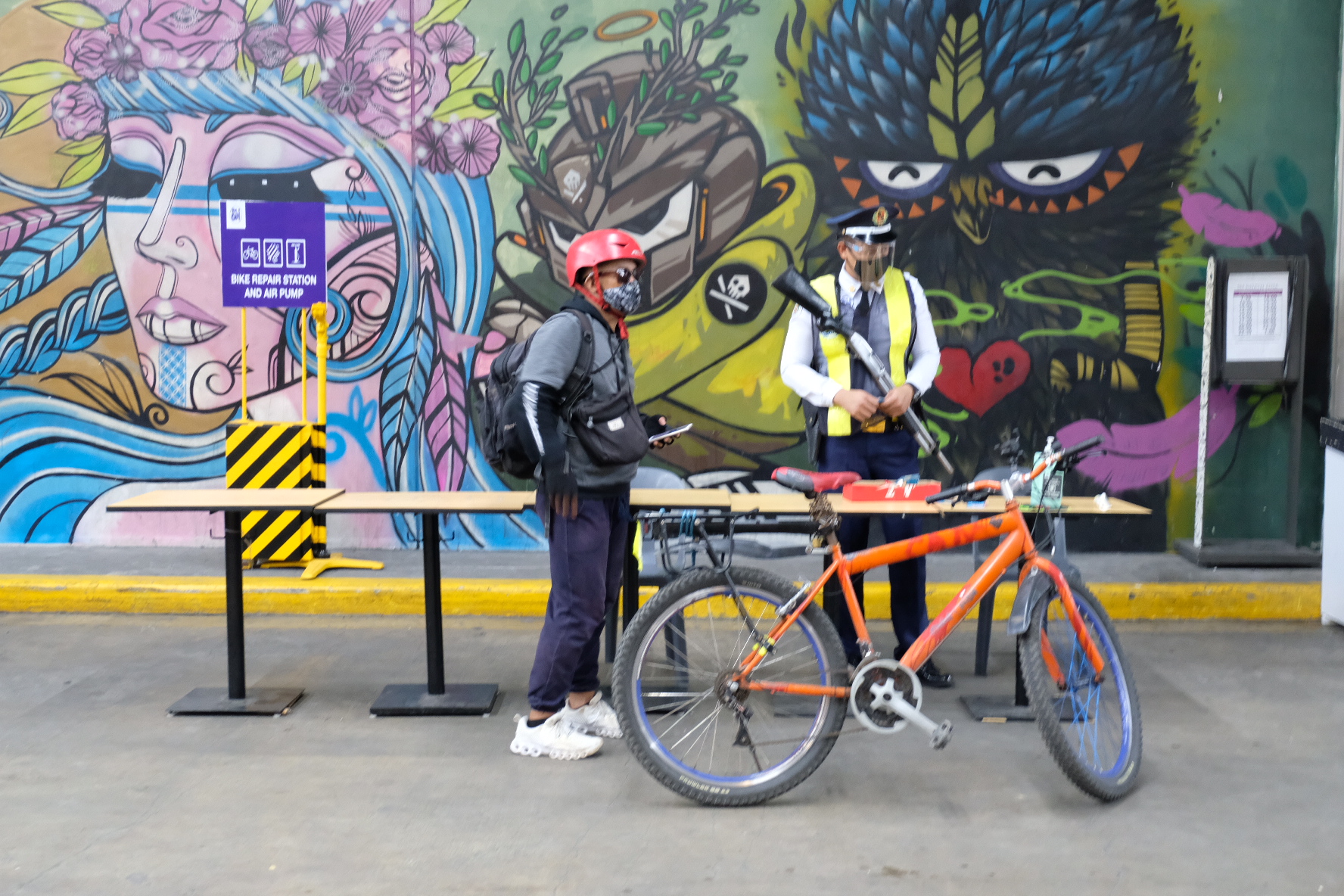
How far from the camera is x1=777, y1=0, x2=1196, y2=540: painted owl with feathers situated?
316 inches

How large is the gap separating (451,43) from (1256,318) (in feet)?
19.4

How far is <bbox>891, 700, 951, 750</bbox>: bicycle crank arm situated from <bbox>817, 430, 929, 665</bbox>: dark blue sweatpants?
1.25 metres

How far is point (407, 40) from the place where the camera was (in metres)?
8.21

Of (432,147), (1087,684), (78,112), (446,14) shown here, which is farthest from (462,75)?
(1087,684)

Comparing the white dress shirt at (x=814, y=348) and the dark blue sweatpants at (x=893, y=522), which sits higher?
the white dress shirt at (x=814, y=348)

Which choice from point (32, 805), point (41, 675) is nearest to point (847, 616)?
point (32, 805)

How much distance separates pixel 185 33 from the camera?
27.0 ft

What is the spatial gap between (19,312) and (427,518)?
4985mm

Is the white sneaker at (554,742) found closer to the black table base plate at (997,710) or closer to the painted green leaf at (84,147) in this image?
the black table base plate at (997,710)

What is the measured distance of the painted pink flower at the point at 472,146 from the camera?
8.26 meters

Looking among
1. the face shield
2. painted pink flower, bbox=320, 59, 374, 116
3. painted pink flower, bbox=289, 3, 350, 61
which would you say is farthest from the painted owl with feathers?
painted pink flower, bbox=289, 3, 350, 61

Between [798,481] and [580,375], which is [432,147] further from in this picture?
[798,481]

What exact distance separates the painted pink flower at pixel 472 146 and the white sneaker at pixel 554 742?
190 inches

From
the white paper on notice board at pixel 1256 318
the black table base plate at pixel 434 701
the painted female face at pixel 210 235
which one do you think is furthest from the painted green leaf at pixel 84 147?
the white paper on notice board at pixel 1256 318
